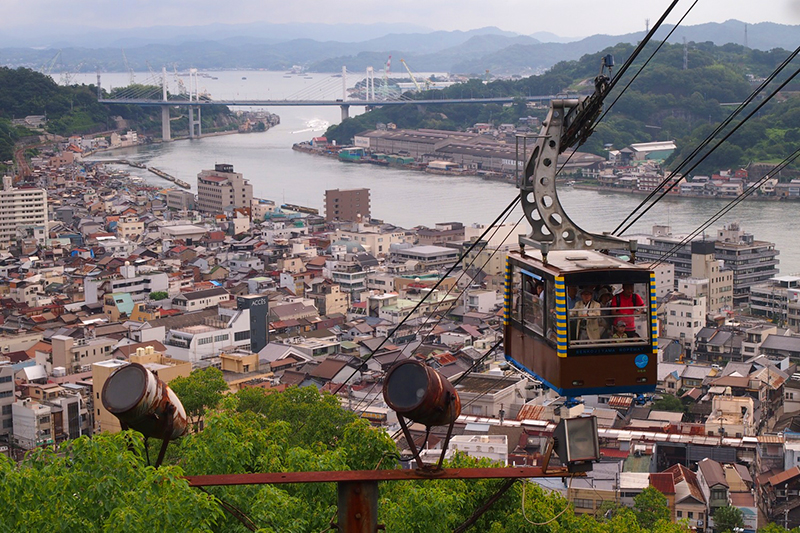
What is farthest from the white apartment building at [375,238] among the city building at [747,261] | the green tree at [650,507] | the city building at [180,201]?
the green tree at [650,507]

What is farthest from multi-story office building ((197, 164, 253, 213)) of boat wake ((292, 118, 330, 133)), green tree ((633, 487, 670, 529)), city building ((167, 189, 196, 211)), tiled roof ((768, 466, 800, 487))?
boat wake ((292, 118, 330, 133))

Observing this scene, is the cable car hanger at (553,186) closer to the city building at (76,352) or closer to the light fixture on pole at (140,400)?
the light fixture on pole at (140,400)

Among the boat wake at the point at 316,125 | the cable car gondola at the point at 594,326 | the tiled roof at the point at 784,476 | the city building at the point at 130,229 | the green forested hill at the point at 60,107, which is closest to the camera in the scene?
the cable car gondola at the point at 594,326

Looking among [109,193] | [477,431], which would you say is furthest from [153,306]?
[109,193]

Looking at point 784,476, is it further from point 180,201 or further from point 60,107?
point 60,107

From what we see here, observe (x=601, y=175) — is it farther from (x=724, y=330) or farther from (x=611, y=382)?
(x=611, y=382)
